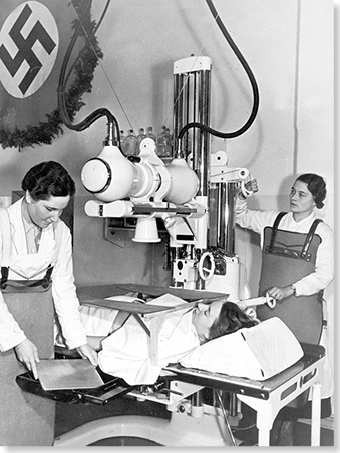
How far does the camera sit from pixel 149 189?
5.71ft

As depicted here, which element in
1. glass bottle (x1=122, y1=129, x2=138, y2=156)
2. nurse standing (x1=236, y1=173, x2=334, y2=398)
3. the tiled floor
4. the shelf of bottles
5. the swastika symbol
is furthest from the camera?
glass bottle (x1=122, y1=129, x2=138, y2=156)

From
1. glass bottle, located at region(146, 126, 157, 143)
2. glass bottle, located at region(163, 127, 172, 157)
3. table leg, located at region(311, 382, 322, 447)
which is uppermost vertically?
glass bottle, located at region(146, 126, 157, 143)

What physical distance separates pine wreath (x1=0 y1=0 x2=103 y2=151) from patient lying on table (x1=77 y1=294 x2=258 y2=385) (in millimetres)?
855

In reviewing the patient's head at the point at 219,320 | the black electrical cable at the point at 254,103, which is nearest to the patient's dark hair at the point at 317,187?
the black electrical cable at the point at 254,103

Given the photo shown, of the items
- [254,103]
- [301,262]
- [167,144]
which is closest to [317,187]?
[301,262]

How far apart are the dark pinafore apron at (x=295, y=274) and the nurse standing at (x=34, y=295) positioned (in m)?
0.80

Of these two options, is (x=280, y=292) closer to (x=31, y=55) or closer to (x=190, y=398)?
(x=190, y=398)

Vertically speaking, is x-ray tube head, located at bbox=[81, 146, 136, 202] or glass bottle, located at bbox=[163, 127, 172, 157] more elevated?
glass bottle, located at bbox=[163, 127, 172, 157]

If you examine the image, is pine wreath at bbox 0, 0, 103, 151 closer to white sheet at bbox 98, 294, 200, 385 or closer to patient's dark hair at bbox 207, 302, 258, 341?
white sheet at bbox 98, 294, 200, 385

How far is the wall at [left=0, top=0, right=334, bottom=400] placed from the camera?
1982 millimetres

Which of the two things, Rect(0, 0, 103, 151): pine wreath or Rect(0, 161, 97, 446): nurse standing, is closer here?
Rect(0, 161, 97, 446): nurse standing

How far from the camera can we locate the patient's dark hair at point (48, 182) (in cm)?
155

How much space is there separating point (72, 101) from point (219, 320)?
4.67 ft

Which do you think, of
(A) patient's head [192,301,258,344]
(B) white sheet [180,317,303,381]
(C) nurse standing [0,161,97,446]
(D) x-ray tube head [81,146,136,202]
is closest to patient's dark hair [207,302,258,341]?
(A) patient's head [192,301,258,344]
